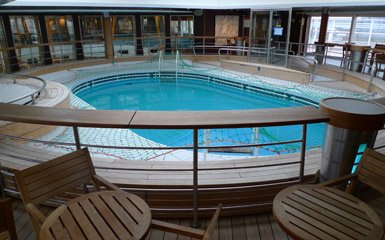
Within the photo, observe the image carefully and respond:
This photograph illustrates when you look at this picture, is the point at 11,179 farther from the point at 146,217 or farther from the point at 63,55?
the point at 63,55

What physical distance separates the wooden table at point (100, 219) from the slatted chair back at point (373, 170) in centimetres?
102

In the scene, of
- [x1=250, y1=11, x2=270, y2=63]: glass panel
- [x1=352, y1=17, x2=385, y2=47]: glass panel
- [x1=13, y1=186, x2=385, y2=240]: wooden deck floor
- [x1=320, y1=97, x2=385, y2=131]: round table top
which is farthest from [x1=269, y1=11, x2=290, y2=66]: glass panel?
[x1=13, y1=186, x2=385, y2=240]: wooden deck floor

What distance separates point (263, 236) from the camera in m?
1.64

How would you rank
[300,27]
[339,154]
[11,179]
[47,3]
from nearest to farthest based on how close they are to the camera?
[339,154]
[11,179]
[47,3]
[300,27]

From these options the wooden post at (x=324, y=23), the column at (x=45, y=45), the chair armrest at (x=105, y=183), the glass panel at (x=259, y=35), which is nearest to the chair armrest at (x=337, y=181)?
the chair armrest at (x=105, y=183)

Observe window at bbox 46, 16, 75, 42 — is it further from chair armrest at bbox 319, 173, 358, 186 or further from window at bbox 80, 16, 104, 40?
chair armrest at bbox 319, 173, 358, 186

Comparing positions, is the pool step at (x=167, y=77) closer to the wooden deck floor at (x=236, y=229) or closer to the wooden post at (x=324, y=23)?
the wooden post at (x=324, y=23)

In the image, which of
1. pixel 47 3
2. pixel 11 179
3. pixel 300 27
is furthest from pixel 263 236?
pixel 300 27

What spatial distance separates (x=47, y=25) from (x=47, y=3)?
9.86 feet

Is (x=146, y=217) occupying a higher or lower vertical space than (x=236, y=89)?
higher

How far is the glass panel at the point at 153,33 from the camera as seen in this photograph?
36.0ft

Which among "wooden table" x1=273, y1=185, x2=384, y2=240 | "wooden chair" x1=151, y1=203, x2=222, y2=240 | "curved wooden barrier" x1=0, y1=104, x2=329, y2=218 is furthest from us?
"curved wooden barrier" x1=0, y1=104, x2=329, y2=218

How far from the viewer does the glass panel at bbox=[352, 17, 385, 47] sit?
372 inches

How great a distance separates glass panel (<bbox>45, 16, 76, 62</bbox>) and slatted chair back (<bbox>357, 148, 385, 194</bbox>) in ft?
30.6
